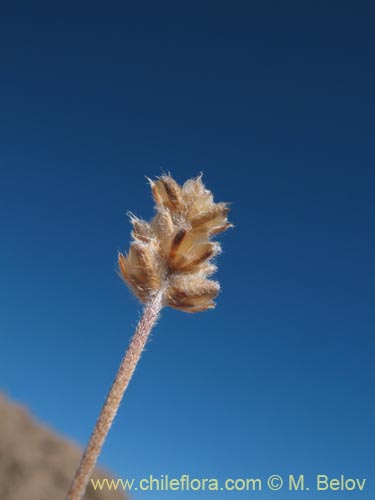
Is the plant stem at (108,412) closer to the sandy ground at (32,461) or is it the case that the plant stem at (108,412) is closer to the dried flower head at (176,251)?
the dried flower head at (176,251)

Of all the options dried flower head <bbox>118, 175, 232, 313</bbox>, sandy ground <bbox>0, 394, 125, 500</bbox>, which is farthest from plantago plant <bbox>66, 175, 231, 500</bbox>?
sandy ground <bbox>0, 394, 125, 500</bbox>

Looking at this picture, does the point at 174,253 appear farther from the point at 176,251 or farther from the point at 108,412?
the point at 108,412

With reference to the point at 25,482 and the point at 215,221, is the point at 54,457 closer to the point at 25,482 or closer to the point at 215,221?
the point at 25,482

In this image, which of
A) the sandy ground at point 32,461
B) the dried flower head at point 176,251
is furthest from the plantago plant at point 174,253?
the sandy ground at point 32,461

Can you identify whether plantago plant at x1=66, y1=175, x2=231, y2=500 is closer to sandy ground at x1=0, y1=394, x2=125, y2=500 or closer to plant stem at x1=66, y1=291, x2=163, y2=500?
plant stem at x1=66, y1=291, x2=163, y2=500

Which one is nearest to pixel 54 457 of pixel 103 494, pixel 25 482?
pixel 25 482

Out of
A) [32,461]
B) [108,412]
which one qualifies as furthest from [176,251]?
[32,461]
